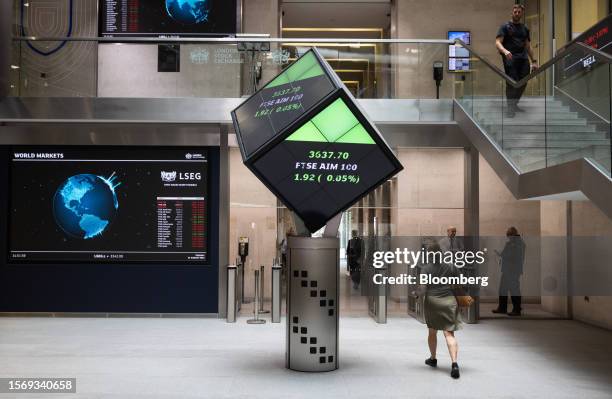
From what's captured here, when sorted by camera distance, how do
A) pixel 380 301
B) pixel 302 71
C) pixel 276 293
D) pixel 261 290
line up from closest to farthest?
pixel 302 71 < pixel 380 301 < pixel 276 293 < pixel 261 290

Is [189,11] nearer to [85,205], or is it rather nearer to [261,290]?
[85,205]

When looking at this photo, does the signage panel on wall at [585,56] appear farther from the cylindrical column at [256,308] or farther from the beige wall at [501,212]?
the cylindrical column at [256,308]

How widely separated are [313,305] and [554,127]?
3.39 m

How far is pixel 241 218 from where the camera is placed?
474 inches

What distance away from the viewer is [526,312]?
1266 centimetres

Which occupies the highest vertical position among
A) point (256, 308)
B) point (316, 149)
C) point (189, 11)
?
point (189, 11)

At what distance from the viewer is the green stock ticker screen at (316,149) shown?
21.6 ft

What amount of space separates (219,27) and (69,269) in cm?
494

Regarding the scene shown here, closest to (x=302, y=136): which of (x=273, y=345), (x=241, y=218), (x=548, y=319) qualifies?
(x=273, y=345)

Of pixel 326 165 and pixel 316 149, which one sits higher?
pixel 316 149

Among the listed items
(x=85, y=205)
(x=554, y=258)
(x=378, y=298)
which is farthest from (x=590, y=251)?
(x=85, y=205)

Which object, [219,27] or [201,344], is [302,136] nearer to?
[201,344]

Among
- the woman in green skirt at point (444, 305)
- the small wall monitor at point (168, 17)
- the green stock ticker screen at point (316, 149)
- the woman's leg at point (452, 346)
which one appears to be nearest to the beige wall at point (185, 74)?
the small wall monitor at point (168, 17)

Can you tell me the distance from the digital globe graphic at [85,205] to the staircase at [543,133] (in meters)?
6.35
